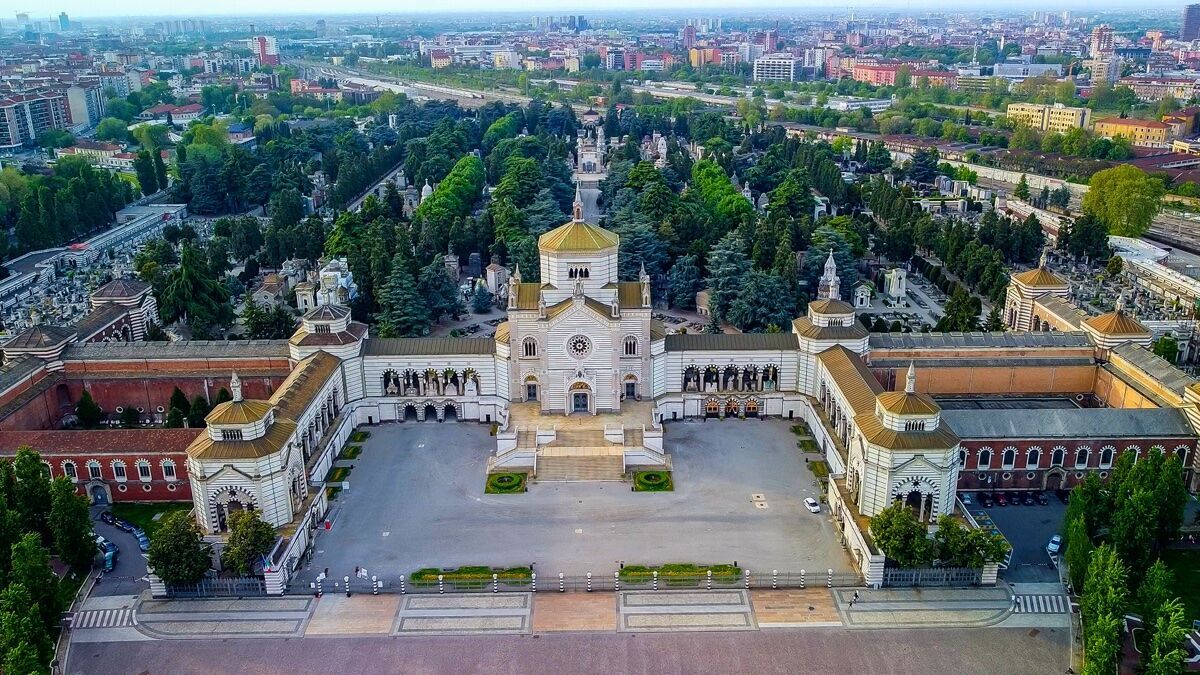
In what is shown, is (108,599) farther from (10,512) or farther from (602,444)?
(602,444)

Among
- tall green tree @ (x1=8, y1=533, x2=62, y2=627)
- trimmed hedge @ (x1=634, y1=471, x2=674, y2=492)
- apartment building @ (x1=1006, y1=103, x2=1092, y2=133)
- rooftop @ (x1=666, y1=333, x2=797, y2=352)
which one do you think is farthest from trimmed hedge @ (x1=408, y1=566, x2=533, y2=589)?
apartment building @ (x1=1006, y1=103, x2=1092, y2=133)

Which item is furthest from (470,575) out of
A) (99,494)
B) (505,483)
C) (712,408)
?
(712,408)

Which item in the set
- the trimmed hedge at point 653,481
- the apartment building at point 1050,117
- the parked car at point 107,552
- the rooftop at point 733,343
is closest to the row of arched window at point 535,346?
the rooftop at point 733,343

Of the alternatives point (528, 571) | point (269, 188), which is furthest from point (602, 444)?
point (269, 188)

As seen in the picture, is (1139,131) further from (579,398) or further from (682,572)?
(682,572)

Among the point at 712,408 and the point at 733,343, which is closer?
the point at 733,343

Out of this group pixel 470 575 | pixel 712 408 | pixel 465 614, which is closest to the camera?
pixel 465 614
